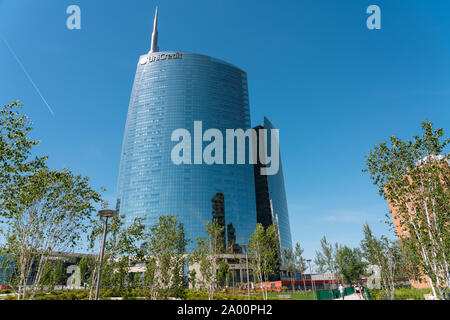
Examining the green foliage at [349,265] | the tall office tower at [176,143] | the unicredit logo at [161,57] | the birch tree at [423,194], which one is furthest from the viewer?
the unicredit logo at [161,57]

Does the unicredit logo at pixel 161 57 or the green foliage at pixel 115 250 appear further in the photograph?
the unicredit logo at pixel 161 57

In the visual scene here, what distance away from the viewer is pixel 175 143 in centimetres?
12588

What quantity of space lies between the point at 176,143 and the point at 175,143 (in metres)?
0.52

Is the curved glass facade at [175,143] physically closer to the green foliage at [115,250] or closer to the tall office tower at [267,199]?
the tall office tower at [267,199]

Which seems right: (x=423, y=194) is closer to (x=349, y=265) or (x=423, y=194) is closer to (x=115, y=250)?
(x=115, y=250)

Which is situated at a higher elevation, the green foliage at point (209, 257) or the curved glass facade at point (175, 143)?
the curved glass facade at point (175, 143)

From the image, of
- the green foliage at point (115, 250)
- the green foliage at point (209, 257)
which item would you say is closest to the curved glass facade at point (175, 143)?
the green foliage at point (209, 257)

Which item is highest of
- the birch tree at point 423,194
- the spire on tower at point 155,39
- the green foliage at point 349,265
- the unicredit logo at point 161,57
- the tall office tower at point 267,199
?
the spire on tower at point 155,39

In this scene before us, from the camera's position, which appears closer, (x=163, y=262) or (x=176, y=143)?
(x=163, y=262)

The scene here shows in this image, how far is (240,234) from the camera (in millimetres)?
123188

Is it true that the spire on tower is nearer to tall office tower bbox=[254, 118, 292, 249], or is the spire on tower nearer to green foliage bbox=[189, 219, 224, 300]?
tall office tower bbox=[254, 118, 292, 249]

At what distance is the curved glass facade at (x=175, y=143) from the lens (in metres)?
117

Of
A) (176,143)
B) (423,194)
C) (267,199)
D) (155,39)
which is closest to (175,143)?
(176,143)
